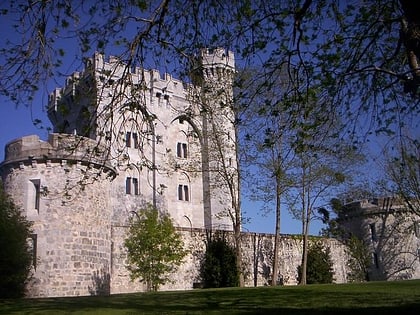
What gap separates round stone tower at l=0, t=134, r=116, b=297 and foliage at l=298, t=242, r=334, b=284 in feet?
50.6

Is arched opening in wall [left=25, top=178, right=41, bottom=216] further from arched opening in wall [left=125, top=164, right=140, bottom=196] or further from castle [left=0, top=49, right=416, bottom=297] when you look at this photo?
arched opening in wall [left=125, top=164, right=140, bottom=196]

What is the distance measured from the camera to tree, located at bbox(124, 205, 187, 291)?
2270 centimetres

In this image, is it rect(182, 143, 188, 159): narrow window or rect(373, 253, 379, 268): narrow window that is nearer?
rect(373, 253, 379, 268): narrow window

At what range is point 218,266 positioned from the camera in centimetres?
2575

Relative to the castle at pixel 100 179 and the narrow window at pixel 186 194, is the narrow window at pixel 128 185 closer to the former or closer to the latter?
the castle at pixel 100 179

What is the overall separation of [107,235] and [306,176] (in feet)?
38.0

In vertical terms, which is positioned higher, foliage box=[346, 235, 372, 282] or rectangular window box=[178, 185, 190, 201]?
rectangular window box=[178, 185, 190, 201]

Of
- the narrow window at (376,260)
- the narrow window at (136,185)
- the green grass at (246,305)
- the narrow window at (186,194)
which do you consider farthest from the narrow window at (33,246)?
the narrow window at (376,260)

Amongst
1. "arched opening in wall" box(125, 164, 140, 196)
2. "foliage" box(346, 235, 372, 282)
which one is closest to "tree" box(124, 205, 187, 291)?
"arched opening in wall" box(125, 164, 140, 196)

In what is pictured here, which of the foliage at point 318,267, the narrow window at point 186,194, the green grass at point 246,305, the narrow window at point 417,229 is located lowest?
the green grass at point 246,305

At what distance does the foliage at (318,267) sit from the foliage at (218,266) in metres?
6.07

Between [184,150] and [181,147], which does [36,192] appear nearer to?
[181,147]

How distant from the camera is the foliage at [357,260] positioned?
111 ft

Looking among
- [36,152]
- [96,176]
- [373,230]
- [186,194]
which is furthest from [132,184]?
[96,176]
